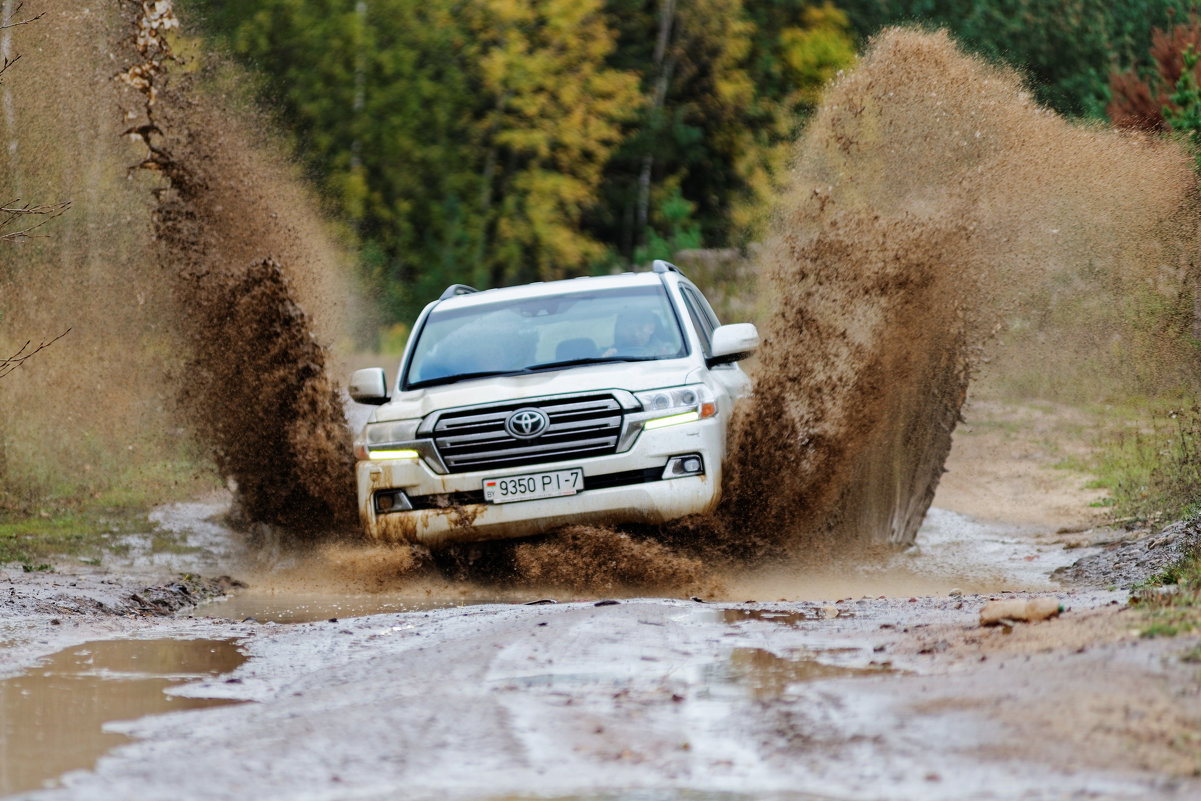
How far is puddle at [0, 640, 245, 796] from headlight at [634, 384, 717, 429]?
2770 mm

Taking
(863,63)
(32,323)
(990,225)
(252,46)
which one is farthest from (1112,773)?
(252,46)

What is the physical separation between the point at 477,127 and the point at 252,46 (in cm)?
633

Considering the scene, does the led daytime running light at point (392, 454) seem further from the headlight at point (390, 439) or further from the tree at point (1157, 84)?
the tree at point (1157, 84)

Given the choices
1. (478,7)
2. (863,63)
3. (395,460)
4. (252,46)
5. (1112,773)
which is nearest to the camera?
(1112,773)

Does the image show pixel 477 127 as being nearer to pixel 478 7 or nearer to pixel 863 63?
pixel 478 7

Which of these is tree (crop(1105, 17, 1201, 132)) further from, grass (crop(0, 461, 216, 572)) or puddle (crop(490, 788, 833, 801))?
puddle (crop(490, 788, 833, 801))

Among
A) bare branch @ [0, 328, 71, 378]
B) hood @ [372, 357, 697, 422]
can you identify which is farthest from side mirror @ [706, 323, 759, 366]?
bare branch @ [0, 328, 71, 378]

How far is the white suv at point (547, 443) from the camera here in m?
8.72

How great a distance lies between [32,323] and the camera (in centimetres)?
1323

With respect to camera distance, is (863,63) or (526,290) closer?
(526,290)

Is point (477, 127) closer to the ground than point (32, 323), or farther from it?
farther from it

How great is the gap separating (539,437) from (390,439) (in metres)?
0.89

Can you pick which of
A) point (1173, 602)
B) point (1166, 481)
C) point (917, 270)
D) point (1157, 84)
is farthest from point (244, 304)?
point (1157, 84)

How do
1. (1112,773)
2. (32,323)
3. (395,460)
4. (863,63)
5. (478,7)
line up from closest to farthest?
(1112,773) < (395,460) < (863,63) < (32,323) < (478,7)
